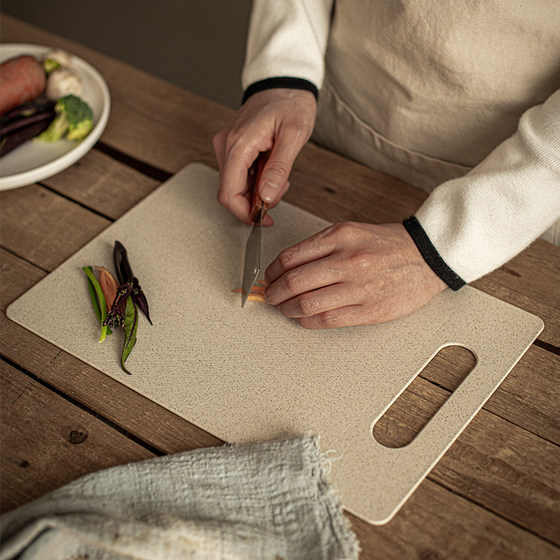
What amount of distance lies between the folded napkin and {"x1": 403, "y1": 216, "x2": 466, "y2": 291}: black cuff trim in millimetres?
360

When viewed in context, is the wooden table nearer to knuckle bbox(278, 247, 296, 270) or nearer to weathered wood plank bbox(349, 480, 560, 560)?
weathered wood plank bbox(349, 480, 560, 560)

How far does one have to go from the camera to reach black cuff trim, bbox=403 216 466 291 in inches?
38.8

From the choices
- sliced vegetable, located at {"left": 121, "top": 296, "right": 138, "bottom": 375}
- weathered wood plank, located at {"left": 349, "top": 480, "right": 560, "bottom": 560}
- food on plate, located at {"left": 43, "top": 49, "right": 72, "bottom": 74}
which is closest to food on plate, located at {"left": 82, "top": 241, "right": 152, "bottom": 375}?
sliced vegetable, located at {"left": 121, "top": 296, "right": 138, "bottom": 375}

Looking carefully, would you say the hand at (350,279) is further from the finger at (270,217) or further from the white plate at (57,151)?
the white plate at (57,151)

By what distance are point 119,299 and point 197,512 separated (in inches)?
14.7

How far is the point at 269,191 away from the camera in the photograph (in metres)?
1.08

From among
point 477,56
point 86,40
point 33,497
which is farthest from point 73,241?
point 86,40

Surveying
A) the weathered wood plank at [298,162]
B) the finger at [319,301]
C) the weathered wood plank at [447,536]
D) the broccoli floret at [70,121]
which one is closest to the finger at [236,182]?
the weathered wood plank at [298,162]

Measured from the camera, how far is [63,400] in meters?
0.88

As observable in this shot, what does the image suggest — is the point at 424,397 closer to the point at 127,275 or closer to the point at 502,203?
the point at 502,203

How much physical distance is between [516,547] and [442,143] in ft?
2.59

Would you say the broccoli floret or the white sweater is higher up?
the white sweater

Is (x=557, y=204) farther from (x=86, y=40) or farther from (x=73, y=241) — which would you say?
(x=86, y=40)

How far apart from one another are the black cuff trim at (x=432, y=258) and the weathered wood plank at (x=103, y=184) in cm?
56
